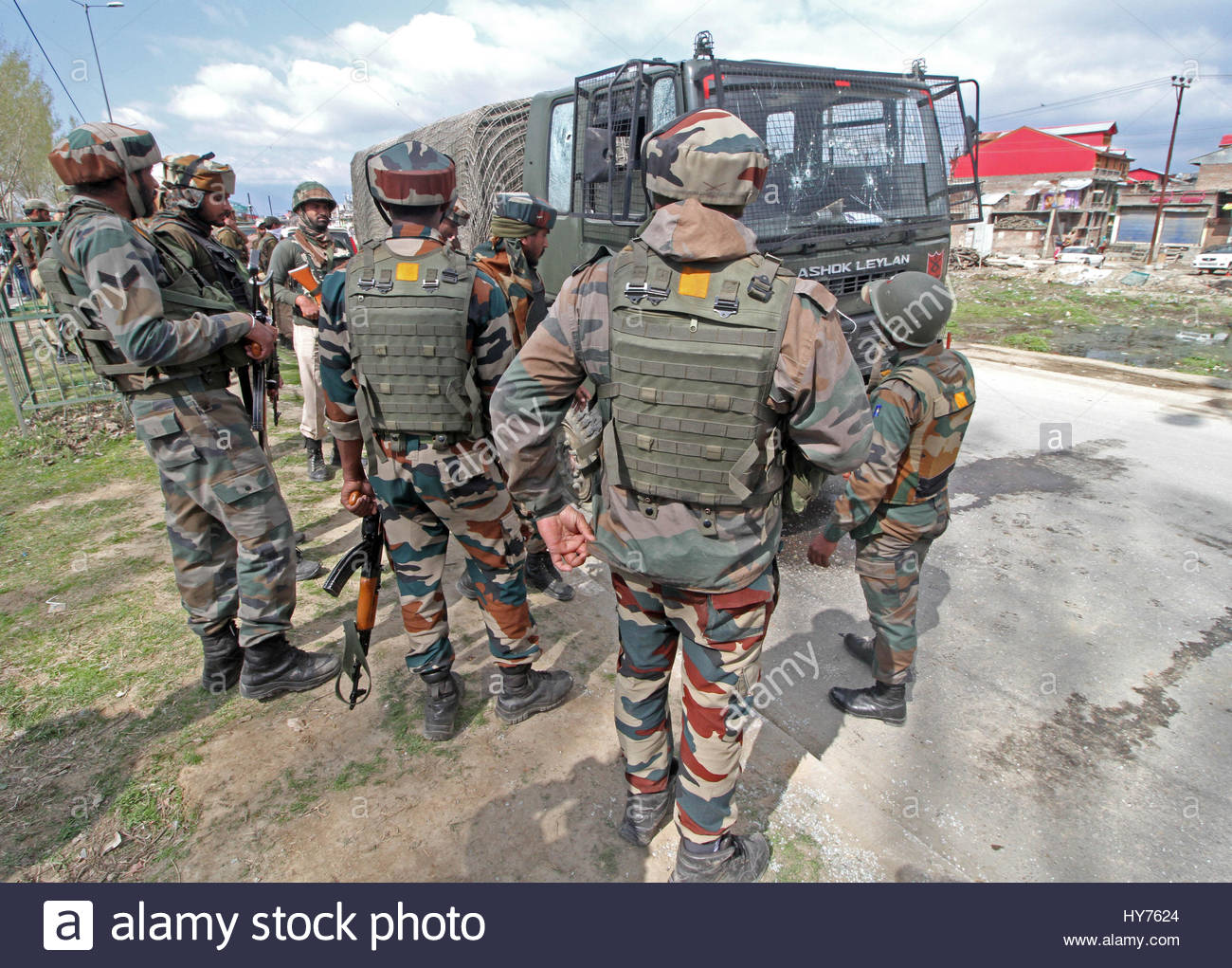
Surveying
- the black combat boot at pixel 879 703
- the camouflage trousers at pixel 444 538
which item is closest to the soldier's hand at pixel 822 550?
the black combat boot at pixel 879 703

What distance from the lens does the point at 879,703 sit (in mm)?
2572

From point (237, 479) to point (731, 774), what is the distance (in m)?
2.10

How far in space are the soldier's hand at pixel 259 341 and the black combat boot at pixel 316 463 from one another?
8.07ft

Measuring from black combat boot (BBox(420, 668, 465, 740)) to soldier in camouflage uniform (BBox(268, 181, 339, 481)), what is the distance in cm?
260

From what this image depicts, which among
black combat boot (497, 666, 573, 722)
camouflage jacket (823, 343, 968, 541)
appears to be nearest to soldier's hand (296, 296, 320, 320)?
black combat boot (497, 666, 573, 722)

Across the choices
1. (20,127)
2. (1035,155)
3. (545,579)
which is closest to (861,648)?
(545,579)

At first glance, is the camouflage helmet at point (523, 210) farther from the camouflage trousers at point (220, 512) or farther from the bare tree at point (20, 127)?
the bare tree at point (20, 127)

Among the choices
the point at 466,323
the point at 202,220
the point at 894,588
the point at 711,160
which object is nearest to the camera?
the point at 711,160

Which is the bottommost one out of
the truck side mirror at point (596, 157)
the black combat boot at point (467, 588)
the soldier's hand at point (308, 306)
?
the black combat boot at point (467, 588)

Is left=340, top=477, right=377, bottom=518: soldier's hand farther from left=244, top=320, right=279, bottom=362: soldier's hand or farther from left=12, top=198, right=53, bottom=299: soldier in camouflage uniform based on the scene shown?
left=12, top=198, right=53, bottom=299: soldier in camouflage uniform

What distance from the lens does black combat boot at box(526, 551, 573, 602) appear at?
11.5ft

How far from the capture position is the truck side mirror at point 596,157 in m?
3.75

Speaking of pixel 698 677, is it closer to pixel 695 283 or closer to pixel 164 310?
pixel 695 283

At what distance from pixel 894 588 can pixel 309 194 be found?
453cm
